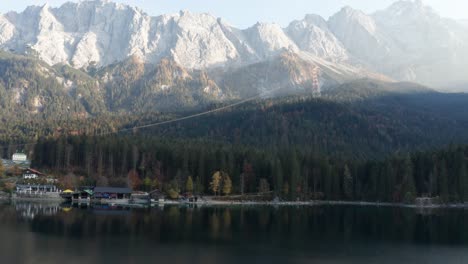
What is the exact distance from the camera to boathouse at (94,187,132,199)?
121000mm

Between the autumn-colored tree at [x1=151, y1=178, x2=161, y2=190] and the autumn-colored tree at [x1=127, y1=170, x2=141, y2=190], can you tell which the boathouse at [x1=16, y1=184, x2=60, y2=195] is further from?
the autumn-colored tree at [x1=151, y1=178, x2=161, y2=190]

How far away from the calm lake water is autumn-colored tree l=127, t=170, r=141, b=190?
4494 centimetres

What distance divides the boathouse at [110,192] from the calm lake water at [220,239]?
35.7m

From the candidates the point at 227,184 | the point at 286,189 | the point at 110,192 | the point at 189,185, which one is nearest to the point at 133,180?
the point at 110,192

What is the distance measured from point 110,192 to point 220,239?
6918cm

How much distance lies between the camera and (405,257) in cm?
5234

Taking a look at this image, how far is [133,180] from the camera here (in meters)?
130

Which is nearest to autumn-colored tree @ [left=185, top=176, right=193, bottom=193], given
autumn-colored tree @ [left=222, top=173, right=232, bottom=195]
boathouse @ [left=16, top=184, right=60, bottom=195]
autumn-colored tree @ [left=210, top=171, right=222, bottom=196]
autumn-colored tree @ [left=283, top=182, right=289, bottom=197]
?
autumn-colored tree @ [left=210, top=171, right=222, bottom=196]

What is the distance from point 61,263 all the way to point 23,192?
87.1 metres

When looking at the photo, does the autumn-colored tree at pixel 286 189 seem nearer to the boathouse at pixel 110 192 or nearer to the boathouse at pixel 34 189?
the boathouse at pixel 110 192

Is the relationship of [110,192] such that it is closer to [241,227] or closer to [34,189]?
[34,189]

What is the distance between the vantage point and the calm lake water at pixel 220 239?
48.1 meters

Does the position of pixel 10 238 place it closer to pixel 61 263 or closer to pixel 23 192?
pixel 61 263

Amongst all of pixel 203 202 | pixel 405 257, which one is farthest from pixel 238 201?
pixel 405 257
